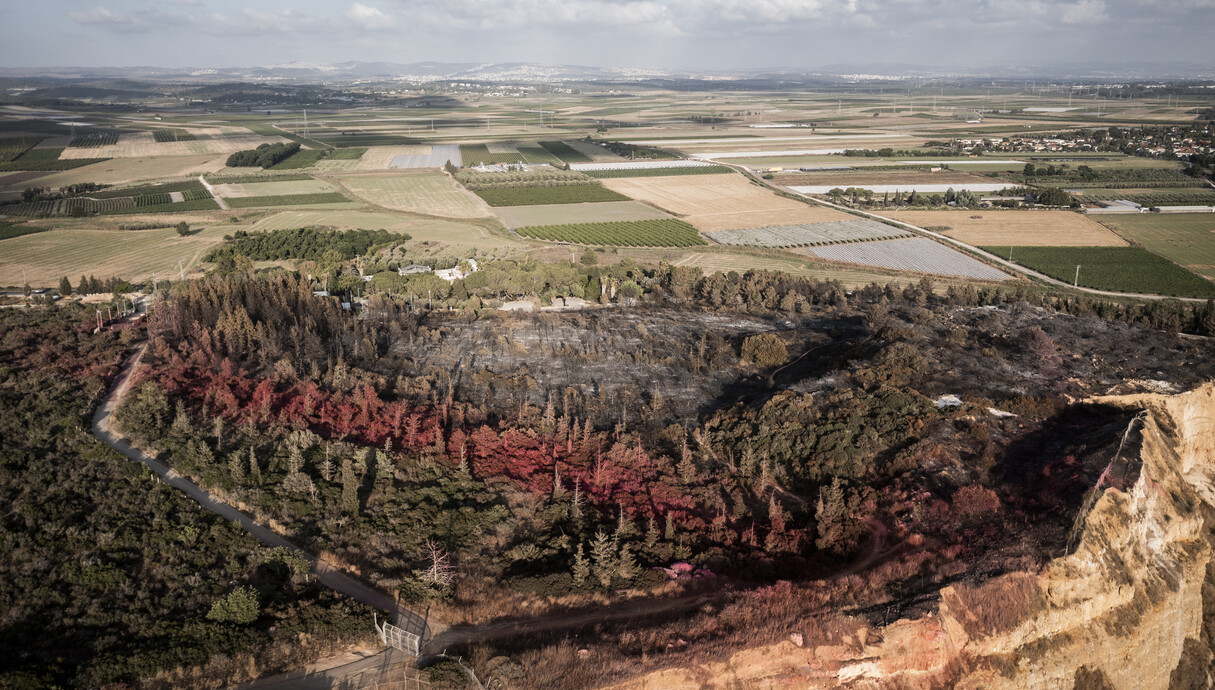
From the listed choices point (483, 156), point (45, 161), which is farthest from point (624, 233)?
point (45, 161)

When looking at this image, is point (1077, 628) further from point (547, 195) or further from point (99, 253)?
point (547, 195)

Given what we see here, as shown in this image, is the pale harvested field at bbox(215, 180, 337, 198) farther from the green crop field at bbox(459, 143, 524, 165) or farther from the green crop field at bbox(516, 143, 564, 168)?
the green crop field at bbox(516, 143, 564, 168)

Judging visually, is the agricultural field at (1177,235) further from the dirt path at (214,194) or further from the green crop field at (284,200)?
the dirt path at (214,194)

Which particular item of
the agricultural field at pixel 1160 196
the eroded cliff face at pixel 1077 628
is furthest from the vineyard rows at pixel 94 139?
the eroded cliff face at pixel 1077 628

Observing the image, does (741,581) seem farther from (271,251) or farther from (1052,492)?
(271,251)

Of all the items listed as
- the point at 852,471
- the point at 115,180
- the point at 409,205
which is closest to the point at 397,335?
the point at 852,471

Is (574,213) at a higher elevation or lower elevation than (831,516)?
higher

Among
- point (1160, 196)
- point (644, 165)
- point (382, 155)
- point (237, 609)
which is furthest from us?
point (382, 155)
